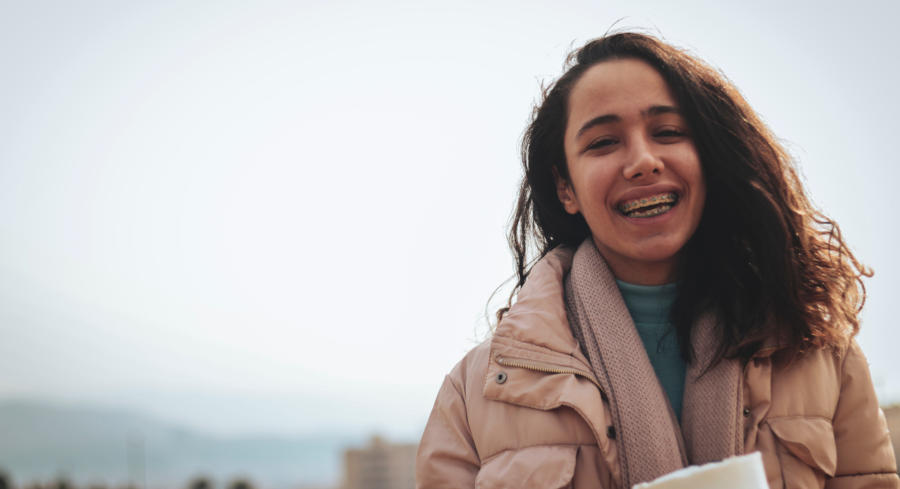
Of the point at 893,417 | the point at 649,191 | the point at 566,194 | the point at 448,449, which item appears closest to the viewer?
the point at 649,191

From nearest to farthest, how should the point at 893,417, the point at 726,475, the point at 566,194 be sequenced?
1. the point at 726,475
2. the point at 566,194
3. the point at 893,417

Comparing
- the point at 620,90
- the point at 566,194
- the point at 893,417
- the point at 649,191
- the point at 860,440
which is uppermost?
the point at 620,90

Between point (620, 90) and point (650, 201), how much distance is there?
341 mm

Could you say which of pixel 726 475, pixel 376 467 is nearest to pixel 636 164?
pixel 726 475

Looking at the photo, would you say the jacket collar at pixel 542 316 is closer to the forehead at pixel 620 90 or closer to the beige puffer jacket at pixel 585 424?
the beige puffer jacket at pixel 585 424

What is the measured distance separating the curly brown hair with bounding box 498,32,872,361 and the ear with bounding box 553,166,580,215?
24 cm

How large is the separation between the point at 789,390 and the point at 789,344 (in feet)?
0.41

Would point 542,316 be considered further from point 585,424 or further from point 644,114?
point 644,114

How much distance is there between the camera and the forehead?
2.32 meters

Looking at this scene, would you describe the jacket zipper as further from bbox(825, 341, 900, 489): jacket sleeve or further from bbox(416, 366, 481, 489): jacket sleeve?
bbox(825, 341, 900, 489): jacket sleeve

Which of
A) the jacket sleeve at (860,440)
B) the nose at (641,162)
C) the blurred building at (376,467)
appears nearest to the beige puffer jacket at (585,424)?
the jacket sleeve at (860,440)

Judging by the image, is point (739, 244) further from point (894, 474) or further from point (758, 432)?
point (894, 474)

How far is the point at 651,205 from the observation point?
7.48ft

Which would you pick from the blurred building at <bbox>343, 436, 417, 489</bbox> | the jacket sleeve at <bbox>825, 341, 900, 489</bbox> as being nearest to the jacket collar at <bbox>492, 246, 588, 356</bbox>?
the jacket sleeve at <bbox>825, 341, 900, 489</bbox>
